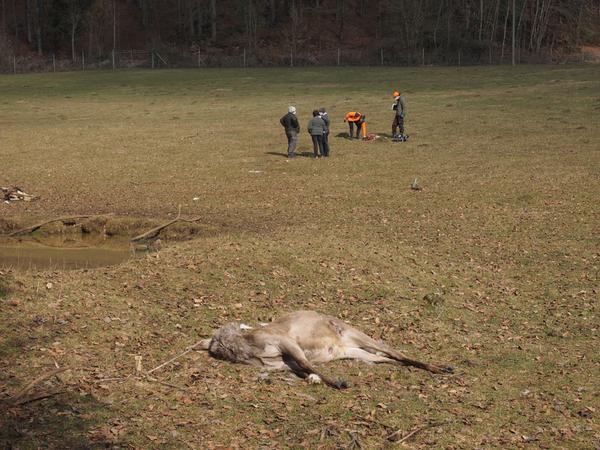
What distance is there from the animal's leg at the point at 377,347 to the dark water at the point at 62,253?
778 cm

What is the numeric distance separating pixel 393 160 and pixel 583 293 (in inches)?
643

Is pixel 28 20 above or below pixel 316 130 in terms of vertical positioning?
above

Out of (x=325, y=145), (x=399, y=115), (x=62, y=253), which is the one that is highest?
(x=399, y=115)

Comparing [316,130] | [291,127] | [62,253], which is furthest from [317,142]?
[62,253]

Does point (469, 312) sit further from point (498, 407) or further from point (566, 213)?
point (566, 213)

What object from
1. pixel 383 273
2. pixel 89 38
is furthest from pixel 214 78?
pixel 383 273

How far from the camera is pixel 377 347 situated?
11539mm

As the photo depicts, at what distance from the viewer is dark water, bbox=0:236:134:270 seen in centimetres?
1795

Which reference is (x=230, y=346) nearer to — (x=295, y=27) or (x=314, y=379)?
(x=314, y=379)

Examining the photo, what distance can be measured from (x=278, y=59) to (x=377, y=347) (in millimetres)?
71226

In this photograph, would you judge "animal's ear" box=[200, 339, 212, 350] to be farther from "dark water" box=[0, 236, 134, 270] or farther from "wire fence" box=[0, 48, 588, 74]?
"wire fence" box=[0, 48, 588, 74]

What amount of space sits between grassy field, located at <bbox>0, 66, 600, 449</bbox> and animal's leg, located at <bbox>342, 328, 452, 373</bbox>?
140mm

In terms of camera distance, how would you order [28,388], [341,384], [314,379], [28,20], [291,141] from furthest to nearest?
[28,20] < [291,141] < [314,379] < [341,384] < [28,388]

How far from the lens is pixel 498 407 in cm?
1034
